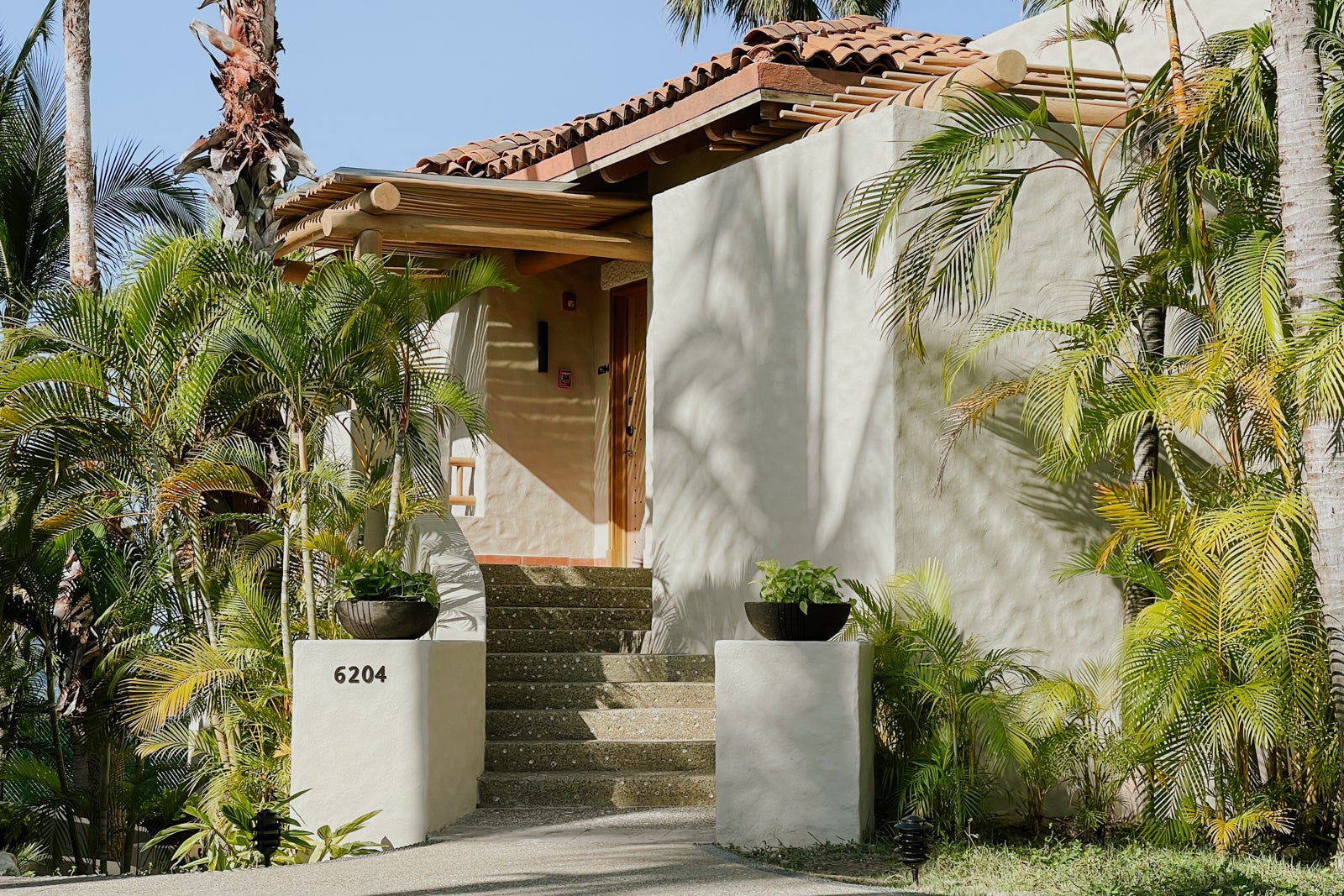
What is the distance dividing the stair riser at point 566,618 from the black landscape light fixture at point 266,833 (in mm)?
3070

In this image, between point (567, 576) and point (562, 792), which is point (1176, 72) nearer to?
point (562, 792)

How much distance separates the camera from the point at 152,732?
27.3 ft

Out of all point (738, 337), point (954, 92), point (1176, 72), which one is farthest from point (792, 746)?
point (1176, 72)

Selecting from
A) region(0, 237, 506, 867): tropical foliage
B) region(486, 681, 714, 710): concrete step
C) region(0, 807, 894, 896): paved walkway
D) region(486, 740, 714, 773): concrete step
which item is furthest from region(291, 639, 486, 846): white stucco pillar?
region(486, 681, 714, 710): concrete step

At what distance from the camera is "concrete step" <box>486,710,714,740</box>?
8.42 meters

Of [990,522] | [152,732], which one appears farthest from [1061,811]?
[152,732]

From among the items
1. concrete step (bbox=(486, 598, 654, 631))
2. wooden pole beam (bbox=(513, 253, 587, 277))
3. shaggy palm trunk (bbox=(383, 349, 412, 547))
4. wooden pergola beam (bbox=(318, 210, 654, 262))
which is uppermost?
wooden pole beam (bbox=(513, 253, 587, 277))

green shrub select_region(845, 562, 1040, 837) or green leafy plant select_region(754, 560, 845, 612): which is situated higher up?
green leafy plant select_region(754, 560, 845, 612)

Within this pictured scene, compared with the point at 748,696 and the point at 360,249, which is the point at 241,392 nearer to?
the point at 360,249

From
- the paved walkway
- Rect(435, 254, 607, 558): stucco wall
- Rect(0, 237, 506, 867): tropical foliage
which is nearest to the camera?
the paved walkway

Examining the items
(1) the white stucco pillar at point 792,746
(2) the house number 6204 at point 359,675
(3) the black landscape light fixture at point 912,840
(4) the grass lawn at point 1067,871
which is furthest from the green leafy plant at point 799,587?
(2) the house number 6204 at point 359,675

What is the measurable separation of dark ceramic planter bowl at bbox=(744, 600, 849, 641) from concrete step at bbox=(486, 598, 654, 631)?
2960mm

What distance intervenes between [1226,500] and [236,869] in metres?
4.83

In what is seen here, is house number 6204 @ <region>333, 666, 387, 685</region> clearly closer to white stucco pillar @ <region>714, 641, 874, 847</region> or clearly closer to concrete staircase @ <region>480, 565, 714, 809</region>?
concrete staircase @ <region>480, 565, 714, 809</region>
